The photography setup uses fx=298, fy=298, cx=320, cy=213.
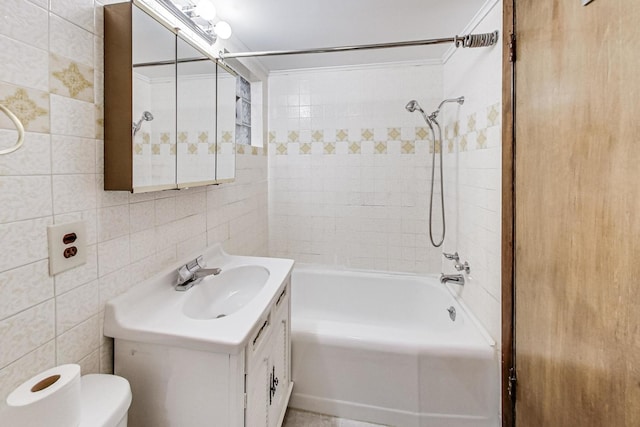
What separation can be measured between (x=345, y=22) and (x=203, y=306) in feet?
5.88

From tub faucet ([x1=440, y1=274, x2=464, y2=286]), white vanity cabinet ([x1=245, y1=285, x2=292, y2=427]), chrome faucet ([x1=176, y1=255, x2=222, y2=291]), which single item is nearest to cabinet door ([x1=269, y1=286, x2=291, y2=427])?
white vanity cabinet ([x1=245, y1=285, x2=292, y2=427])

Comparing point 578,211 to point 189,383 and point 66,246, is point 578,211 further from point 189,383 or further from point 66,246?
point 66,246

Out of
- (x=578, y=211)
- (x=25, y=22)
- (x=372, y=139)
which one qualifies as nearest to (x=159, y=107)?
(x=25, y=22)

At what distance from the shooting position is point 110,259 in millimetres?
1021

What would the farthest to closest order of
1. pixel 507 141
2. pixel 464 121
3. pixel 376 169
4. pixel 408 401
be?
pixel 376 169 → pixel 464 121 → pixel 408 401 → pixel 507 141

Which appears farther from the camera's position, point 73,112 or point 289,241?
point 289,241

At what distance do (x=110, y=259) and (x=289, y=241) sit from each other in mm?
1784

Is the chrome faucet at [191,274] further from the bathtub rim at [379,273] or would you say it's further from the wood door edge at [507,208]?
the wood door edge at [507,208]

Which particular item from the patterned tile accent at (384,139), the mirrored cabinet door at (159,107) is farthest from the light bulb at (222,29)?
the patterned tile accent at (384,139)

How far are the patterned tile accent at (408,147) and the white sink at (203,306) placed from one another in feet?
4.83

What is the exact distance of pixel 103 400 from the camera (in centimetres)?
81

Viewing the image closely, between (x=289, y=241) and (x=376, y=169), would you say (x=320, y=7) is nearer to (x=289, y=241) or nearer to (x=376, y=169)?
(x=376, y=169)

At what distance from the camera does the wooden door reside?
29.6 inches

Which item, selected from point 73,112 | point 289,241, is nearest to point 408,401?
point 289,241
